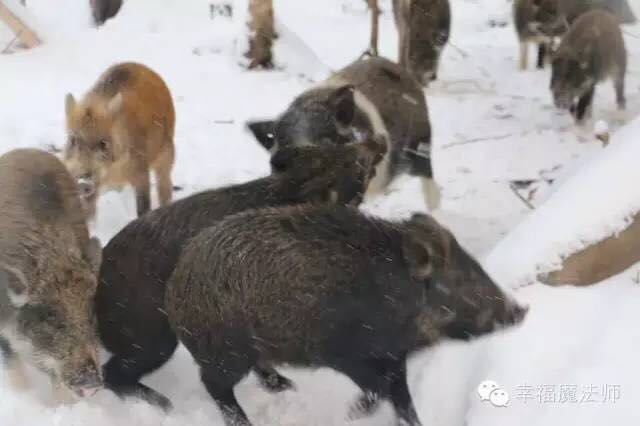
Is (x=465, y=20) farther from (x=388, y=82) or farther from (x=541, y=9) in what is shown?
(x=388, y=82)

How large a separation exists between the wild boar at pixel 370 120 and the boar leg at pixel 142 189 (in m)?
1.09

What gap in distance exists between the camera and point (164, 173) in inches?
259

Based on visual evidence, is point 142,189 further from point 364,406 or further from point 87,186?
point 364,406

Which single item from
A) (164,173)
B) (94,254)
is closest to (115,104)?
(164,173)

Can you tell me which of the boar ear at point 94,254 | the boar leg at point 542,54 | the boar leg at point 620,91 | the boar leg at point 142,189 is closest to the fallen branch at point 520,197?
the boar leg at point 620,91

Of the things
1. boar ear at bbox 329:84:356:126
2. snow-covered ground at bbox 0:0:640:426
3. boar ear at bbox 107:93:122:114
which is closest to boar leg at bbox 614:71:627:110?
snow-covered ground at bbox 0:0:640:426

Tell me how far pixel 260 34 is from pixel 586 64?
12.7 feet

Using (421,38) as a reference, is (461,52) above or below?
below

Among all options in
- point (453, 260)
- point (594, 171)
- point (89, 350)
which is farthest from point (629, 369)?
point (89, 350)

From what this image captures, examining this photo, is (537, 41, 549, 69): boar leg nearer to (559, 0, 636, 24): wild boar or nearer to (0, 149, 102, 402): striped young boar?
(559, 0, 636, 24): wild boar

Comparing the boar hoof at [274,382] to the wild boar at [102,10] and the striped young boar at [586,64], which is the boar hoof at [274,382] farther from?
the wild boar at [102,10]

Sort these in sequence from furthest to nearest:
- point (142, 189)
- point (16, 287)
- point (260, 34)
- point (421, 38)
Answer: point (260, 34)
point (421, 38)
point (142, 189)
point (16, 287)

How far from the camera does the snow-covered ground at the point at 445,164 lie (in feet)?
12.3

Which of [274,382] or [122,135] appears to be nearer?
[274,382]
